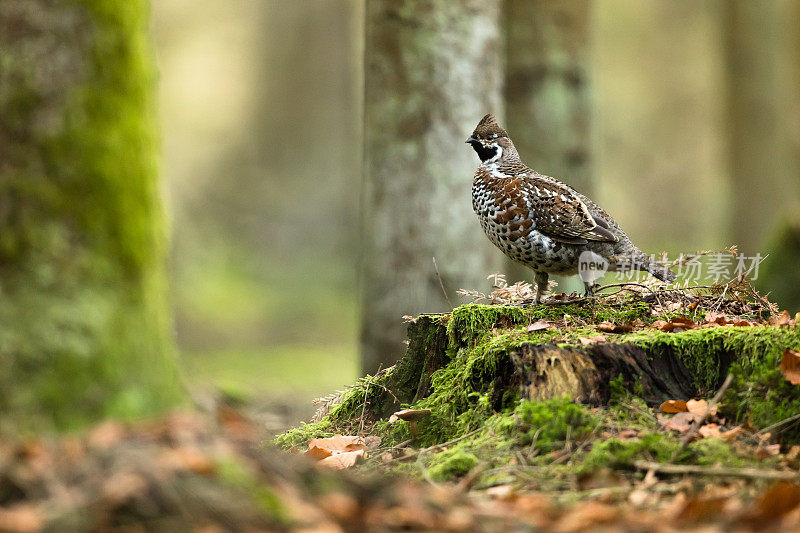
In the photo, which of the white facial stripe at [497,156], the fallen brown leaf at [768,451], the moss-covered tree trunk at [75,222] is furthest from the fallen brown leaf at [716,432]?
the white facial stripe at [497,156]

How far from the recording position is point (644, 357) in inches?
158

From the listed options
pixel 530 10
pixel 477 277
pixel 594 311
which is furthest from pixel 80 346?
pixel 530 10

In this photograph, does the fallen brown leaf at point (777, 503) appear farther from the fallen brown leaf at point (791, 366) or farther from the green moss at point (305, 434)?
the green moss at point (305, 434)

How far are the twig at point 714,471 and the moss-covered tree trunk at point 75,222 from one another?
77.1 inches

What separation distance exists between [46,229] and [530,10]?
7.21 m

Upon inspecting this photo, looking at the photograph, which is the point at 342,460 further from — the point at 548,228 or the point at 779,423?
the point at 548,228

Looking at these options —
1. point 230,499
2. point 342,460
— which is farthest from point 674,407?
point 230,499

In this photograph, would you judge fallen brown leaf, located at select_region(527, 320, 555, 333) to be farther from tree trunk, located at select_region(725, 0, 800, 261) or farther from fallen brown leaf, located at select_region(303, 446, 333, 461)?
tree trunk, located at select_region(725, 0, 800, 261)

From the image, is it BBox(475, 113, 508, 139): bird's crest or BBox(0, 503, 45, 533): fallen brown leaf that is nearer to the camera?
BBox(0, 503, 45, 533): fallen brown leaf

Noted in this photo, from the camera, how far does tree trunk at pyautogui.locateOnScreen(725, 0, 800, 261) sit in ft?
41.9

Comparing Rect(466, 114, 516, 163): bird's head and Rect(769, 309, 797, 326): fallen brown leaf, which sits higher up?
Rect(466, 114, 516, 163): bird's head

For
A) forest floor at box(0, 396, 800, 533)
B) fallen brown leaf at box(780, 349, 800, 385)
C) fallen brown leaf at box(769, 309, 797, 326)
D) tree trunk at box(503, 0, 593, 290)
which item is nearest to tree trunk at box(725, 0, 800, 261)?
tree trunk at box(503, 0, 593, 290)

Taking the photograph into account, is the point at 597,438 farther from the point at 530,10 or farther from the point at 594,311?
the point at 530,10

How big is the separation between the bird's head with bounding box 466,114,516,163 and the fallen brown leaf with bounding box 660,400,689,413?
110 inches
